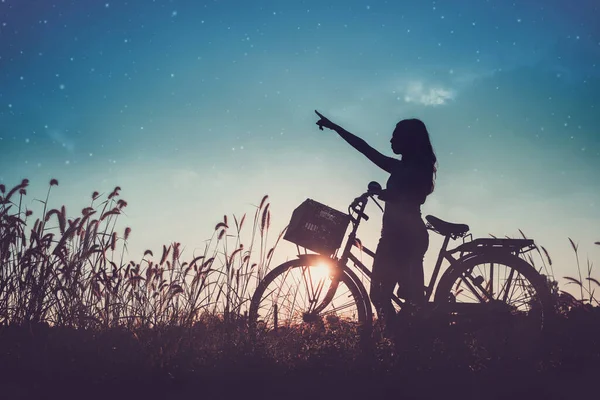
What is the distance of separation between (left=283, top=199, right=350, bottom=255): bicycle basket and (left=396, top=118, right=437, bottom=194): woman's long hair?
0.99 meters

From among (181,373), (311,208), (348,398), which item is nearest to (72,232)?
(181,373)

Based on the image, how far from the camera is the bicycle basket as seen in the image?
5.11 m

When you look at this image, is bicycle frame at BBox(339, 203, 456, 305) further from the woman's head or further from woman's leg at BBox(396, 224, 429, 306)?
the woman's head

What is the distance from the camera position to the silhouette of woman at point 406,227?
17.2ft

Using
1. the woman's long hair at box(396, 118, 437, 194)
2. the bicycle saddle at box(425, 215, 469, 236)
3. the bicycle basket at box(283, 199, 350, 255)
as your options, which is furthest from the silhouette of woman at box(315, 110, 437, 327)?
the bicycle basket at box(283, 199, 350, 255)

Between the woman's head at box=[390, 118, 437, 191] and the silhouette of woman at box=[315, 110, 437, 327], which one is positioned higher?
the woman's head at box=[390, 118, 437, 191]

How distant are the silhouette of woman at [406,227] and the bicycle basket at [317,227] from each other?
0.51m

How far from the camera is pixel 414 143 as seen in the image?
536cm

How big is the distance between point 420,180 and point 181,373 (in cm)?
303

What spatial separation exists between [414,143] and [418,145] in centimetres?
5

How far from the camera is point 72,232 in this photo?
5098 millimetres

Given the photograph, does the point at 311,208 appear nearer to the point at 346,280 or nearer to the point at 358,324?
the point at 346,280

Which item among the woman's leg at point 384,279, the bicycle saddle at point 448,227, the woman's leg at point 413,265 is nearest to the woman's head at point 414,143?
the bicycle saddle at point 448,227

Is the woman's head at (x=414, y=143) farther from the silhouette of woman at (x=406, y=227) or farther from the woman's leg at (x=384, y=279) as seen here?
the woman's leg at (x=384, y=279)
